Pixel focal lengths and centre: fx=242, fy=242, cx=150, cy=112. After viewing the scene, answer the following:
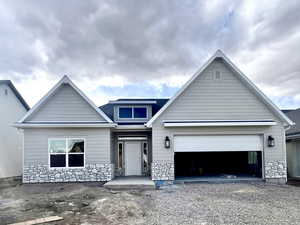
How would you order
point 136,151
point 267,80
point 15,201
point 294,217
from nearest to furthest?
point 294,217, point 15,201, point 136,151, point 267,80

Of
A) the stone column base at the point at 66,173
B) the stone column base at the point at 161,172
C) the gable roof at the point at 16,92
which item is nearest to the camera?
the stone column base at the point at 161,172

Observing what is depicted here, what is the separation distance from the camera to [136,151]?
14125mm

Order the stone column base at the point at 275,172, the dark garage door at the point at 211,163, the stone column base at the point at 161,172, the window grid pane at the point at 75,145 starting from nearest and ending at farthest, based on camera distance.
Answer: the stone column base at the point at 161,172 → the stone column base at the point at 275,172 → the window grid pane at the point at 75,145 → the dark garage door at the point at 211,163

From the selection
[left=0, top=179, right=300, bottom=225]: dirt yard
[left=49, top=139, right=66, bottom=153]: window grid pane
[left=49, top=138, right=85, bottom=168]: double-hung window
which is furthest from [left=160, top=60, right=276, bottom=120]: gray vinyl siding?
[left=49, top=139, right=66, bottom=153]: window grid pane

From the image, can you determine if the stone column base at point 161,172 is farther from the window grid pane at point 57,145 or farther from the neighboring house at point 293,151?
the neighboring house at point 293,151

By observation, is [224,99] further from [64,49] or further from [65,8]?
[64,49]

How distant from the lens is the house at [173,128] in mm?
11695

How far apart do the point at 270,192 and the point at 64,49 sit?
43.2 ft

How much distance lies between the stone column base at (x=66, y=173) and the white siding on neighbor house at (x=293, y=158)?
A: 421 inches

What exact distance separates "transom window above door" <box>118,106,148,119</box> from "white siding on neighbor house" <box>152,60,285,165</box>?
2.54 metres

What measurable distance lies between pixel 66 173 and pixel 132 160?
12.6ft

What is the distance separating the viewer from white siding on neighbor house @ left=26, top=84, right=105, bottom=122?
1212 cm

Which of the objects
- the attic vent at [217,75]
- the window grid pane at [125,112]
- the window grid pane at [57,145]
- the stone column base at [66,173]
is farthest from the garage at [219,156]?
the window grid pane at [57,145]

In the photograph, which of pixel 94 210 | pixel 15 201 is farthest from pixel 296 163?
pixel 15 201
